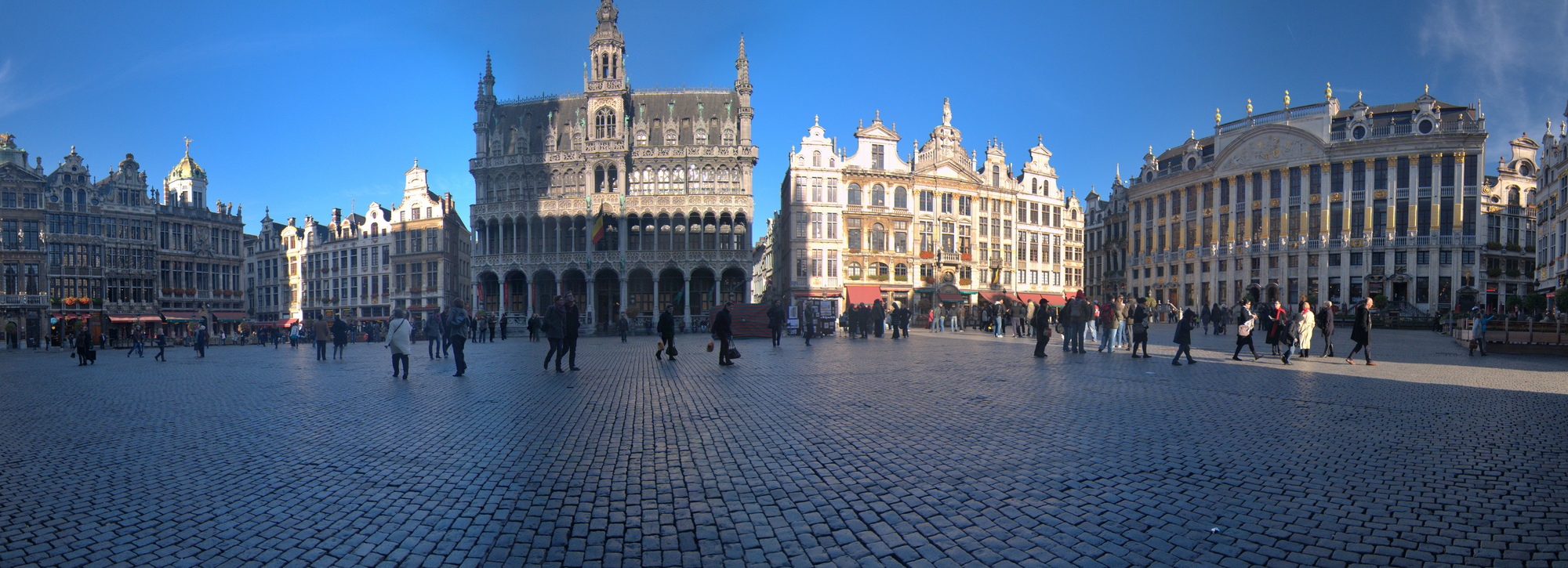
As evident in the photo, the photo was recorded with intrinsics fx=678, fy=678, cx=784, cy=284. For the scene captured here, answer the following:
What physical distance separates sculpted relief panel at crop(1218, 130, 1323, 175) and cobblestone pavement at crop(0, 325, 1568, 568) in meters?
51.4

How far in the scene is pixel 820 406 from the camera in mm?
8820

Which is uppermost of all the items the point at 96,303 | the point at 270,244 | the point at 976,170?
the point at 976,170

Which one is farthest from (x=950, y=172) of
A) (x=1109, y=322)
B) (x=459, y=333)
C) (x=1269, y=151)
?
(x=459, y=333)

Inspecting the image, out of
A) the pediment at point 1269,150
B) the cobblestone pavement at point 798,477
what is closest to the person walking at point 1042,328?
the cobblestone pavement at point 798,477

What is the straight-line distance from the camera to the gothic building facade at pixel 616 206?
49656mm

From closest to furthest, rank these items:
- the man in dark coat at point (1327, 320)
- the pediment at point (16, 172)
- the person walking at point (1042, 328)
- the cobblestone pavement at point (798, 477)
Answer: the cobblestone pavement at point (798, 477), the man in dark coat at point (1327, 320), the person walking at point (1042, 328), the pediment at point (16, 172)

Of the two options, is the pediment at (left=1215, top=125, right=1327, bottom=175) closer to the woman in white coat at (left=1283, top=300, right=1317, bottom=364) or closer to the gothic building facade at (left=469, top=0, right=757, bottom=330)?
the gothic building facade at (left=469, top=0, right=757, bottom=330)

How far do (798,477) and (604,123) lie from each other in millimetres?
50206

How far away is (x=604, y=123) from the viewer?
169 ft

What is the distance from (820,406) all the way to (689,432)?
7.64 feet

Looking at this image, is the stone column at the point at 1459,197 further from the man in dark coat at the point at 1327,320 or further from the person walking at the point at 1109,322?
the person walking at the point at 1109,322

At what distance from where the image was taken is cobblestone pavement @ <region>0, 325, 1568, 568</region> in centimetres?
374

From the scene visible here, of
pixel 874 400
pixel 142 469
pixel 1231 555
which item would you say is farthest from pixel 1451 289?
pixel 142 469

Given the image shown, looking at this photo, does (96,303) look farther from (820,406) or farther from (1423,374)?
(1423,374)
